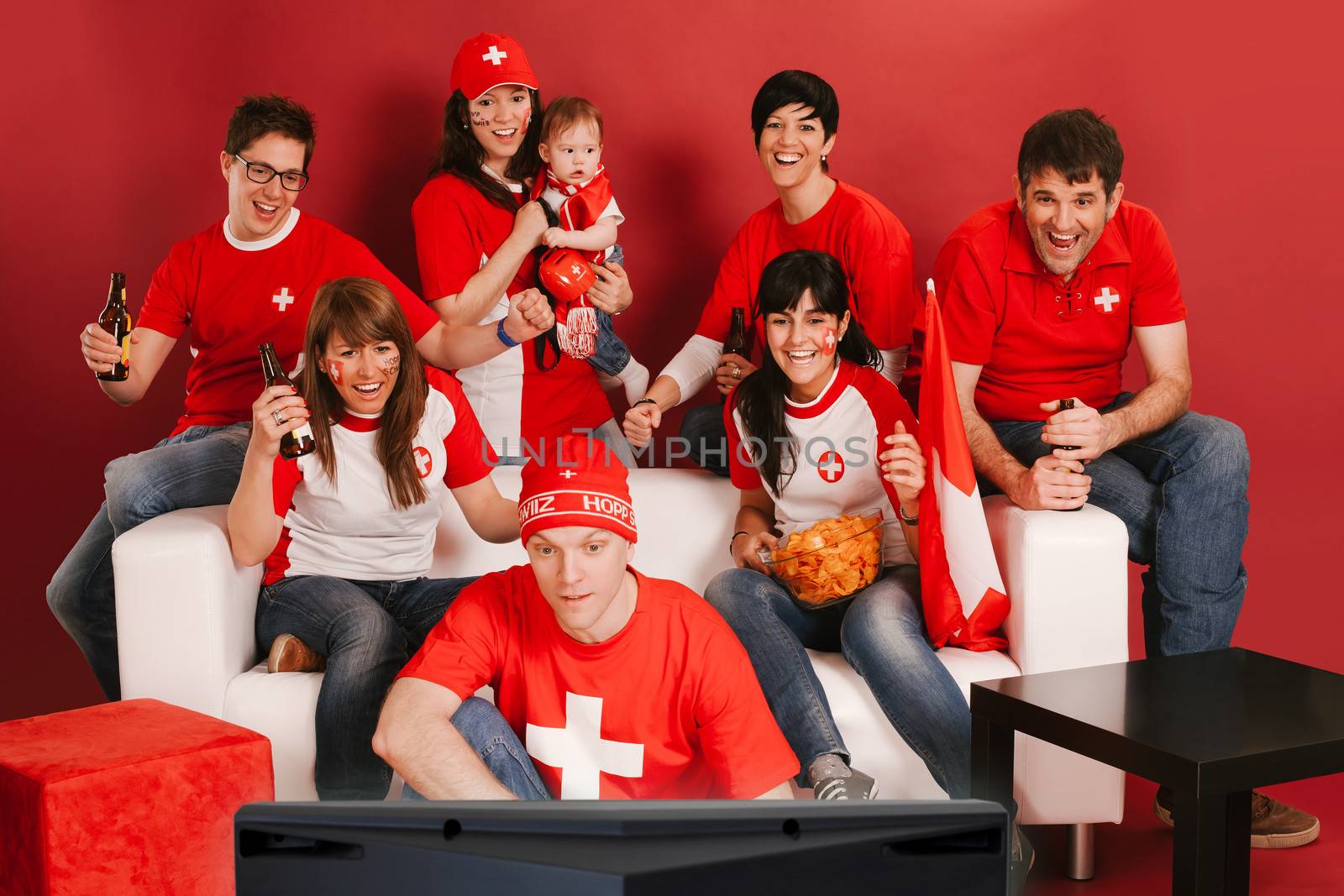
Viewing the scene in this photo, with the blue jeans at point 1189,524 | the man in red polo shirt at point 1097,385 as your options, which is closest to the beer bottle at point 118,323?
the man in red polo shirt at point 1097,385

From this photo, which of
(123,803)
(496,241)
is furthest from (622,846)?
(496,241)

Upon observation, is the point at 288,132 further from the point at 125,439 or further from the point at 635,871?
the point at 635,871

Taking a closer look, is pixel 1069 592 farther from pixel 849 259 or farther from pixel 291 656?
pixel 291 656

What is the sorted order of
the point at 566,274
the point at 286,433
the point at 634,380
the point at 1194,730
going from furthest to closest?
the point at 634,380 < the point at 566,274 < the point at 286,433 < the point at 1194,730

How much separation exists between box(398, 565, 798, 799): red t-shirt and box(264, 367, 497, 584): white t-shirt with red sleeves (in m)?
0.57

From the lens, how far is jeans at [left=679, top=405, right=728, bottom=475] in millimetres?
2885

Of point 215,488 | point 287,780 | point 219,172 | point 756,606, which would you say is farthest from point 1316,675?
point 219,172

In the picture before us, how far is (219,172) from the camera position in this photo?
3.41 metres

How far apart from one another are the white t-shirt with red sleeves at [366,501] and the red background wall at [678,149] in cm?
116

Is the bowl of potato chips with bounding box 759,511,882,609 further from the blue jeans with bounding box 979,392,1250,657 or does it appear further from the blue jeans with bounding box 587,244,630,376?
the blue jeans with bounding box 587,244,630,376

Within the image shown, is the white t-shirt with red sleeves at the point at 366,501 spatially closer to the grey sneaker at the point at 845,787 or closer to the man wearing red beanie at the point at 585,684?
the man wearing red beanie at the point at 585,684

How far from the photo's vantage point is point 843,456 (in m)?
2.53

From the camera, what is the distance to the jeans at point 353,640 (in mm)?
2199

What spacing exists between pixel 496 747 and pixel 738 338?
142 cm
